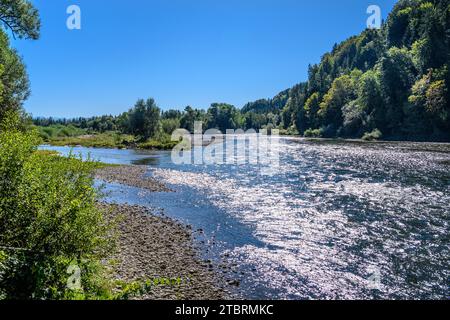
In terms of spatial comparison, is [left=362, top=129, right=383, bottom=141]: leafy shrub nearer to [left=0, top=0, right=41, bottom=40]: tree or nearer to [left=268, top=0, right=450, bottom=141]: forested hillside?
[left=268, top=0, right=450, bottom=141]: forested hillside

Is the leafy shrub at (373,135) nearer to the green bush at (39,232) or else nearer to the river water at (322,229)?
the river water at (322,229)

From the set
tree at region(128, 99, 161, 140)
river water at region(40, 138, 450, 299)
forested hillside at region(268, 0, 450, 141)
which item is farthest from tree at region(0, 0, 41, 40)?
forested hillside at region(268, 0, 450, 141)

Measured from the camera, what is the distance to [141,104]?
155375 mm

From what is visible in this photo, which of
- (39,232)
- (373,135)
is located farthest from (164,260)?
(373,135)

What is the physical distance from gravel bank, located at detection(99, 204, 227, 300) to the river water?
4.05 ft

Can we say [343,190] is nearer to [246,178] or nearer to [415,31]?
[246,178]

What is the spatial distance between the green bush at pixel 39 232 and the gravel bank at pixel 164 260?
3.31 metres

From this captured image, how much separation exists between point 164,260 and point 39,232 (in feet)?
28.5

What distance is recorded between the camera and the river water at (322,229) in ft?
55.5

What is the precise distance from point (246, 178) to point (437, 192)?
25154 mm

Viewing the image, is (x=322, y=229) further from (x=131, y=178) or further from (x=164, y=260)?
(x=131, y=178)

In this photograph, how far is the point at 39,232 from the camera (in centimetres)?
1186

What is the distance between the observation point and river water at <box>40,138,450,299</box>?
1691 cm

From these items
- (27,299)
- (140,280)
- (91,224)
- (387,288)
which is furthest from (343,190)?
(27,299)
